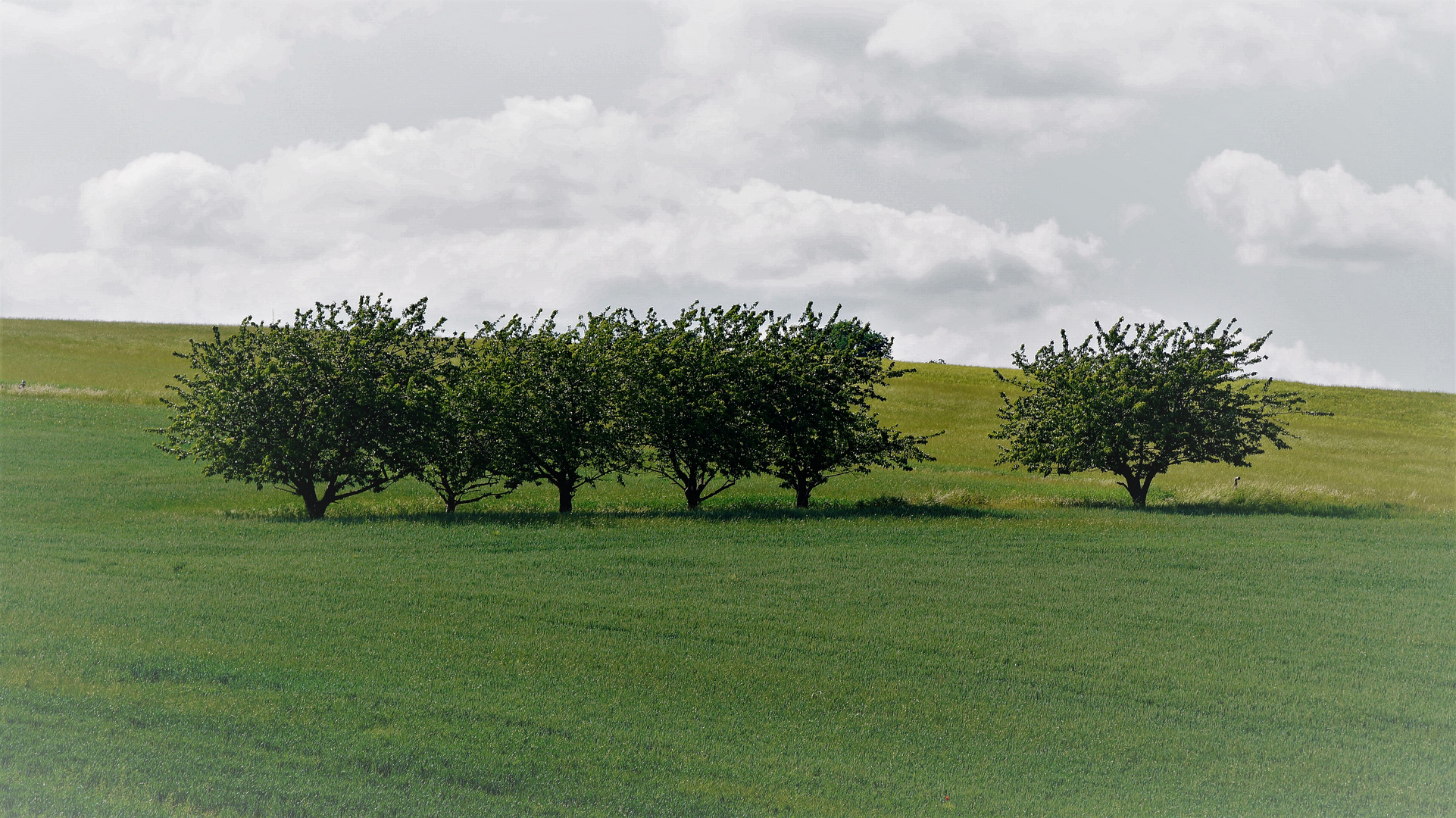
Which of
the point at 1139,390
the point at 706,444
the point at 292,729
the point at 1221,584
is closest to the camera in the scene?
the point at 292,729

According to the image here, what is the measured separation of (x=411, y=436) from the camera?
30.9 m

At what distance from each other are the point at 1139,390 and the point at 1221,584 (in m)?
14.2

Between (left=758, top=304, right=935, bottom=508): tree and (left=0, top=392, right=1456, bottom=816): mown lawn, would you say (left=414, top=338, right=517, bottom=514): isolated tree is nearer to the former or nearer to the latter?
(left=0, top=392, right=1456, bottom=816): mown lawn

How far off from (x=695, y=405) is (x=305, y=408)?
11.6 meters

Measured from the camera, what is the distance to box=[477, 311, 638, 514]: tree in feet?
105

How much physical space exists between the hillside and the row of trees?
6.66 metres

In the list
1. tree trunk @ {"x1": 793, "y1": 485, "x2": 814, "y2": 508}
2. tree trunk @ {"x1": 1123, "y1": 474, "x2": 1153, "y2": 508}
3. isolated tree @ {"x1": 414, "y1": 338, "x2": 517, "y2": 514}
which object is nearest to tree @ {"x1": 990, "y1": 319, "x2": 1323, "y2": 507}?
tree trunk @ {"x1": 1123, "y1": 474, "x2": 1153, "y2": 508}

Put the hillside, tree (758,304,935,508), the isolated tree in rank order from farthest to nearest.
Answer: the hillside < tree (758,304,935,508) < the isolated tree

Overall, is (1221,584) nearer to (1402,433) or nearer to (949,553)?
(949,553)

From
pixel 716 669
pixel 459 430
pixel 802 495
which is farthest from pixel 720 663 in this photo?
pixel 802 495

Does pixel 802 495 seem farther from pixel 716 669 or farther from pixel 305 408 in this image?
pixel 716 669

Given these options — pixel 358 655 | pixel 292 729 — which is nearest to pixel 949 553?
pixel 358 655

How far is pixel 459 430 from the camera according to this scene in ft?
104

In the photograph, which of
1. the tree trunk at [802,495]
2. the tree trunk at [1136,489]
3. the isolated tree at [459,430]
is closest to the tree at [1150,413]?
the tree trunk at [1136,489]
